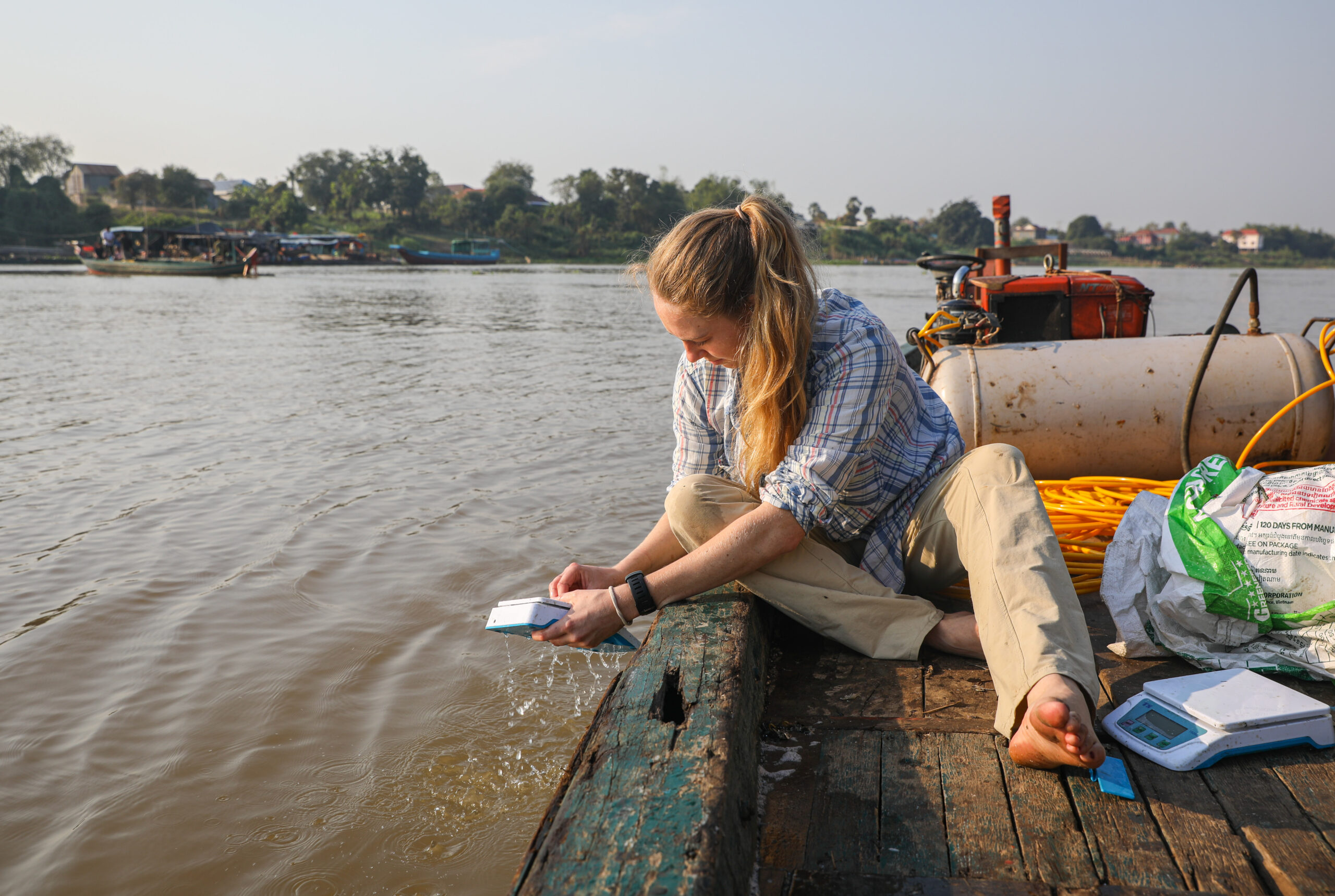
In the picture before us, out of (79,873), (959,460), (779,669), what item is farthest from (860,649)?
(79,873)

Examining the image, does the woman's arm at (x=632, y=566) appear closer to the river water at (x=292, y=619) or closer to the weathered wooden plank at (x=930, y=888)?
the river water at (x=292, y=619)

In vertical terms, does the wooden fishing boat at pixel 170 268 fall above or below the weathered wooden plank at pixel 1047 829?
above

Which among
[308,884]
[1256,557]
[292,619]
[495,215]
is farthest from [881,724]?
[495,215]

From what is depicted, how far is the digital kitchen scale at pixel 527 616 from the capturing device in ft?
6.41

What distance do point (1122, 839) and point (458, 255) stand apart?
69364 millimetres

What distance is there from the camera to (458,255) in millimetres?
67062

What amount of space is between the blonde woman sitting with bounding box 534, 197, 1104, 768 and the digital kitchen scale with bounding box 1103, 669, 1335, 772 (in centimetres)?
17

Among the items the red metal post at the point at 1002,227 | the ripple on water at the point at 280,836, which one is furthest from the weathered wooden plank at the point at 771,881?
the red metal post at the point at 1002,227

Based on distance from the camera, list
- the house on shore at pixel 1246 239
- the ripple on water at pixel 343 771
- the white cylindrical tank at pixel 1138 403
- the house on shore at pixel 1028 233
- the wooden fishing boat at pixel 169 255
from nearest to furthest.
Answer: the ripple on water at pixel 343 771 → the white cylindrical tank at pixel 1138 403 → the wooden fishing boat at pixel 169 255 → the house on shore at pixel 1246 239 → the house on shore at pixel 1028 233

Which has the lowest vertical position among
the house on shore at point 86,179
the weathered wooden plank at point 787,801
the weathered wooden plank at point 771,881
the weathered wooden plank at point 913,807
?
the weathered wooden plank at point 771,881

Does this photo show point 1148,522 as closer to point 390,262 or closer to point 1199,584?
point 1199,584

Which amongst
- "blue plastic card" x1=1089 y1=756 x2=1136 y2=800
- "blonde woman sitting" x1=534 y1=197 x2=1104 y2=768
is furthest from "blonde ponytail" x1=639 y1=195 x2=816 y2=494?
"blue plastic card" x1=1089 y1=756 x2=1136 y2=800

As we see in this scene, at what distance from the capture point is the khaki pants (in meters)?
1.73

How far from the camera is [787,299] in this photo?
1938mm
